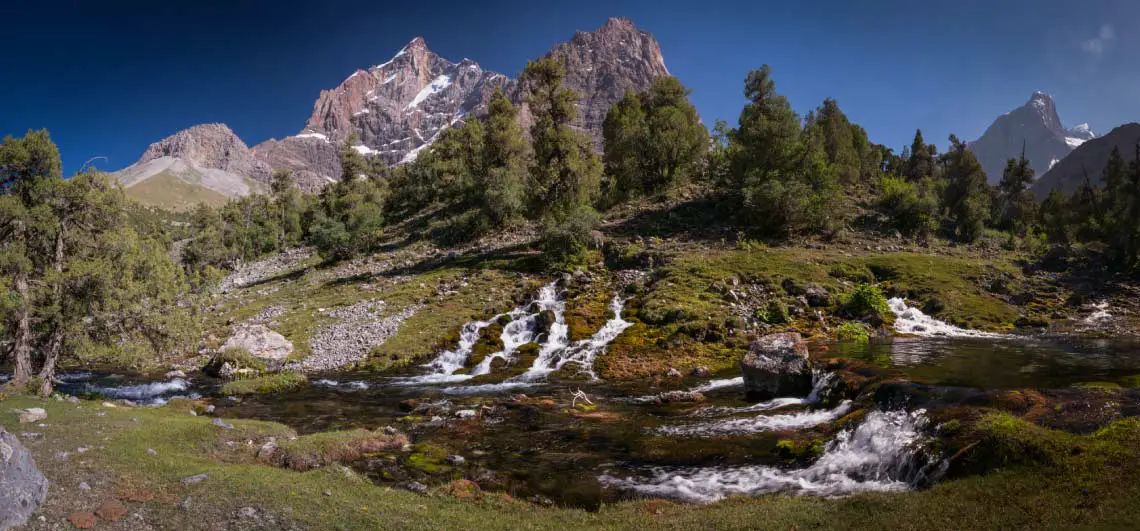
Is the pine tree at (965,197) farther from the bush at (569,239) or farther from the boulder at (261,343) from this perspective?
the boulder at (261,343)

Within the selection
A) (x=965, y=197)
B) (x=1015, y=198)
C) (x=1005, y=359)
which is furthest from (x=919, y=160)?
(x=1005, y=359)

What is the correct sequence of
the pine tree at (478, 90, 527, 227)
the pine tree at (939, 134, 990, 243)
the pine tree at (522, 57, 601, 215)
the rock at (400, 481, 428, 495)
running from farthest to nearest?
the pine tree at (478, 90, 527, 227) < the pine tree at (939, 134, 990, 243) < the pine tree at (522, 57, 601, 215) < the rock at (400, 481, 428, 495)

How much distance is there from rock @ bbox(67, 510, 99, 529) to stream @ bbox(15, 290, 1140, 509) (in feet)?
18.8

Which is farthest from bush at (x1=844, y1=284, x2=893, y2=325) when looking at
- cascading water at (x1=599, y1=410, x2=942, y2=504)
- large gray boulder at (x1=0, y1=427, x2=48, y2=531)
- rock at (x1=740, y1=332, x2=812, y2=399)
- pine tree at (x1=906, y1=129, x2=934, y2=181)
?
pine tree at (x1=906, y1=129, x2=934, y2=181)

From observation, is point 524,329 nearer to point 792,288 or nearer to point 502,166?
point 792,288

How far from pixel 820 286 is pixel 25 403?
43443mm

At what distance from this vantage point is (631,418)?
64.3 feet

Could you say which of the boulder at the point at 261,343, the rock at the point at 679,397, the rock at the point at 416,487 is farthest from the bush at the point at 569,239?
the rock at the point at 416,487

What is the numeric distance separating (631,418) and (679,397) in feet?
11.6

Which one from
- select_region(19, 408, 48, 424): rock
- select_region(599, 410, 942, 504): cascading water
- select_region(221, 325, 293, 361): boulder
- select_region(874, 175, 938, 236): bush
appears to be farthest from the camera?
select_region(874, 175, 938, 236): bush

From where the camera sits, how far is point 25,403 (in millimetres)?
16000

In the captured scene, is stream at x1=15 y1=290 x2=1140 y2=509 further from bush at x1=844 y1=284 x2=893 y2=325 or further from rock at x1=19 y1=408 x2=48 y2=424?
rock at x1=19 y1=408 x2=48 y2=424

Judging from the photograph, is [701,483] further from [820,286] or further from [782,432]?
[820,286]

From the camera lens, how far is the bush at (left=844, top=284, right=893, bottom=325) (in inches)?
1417
